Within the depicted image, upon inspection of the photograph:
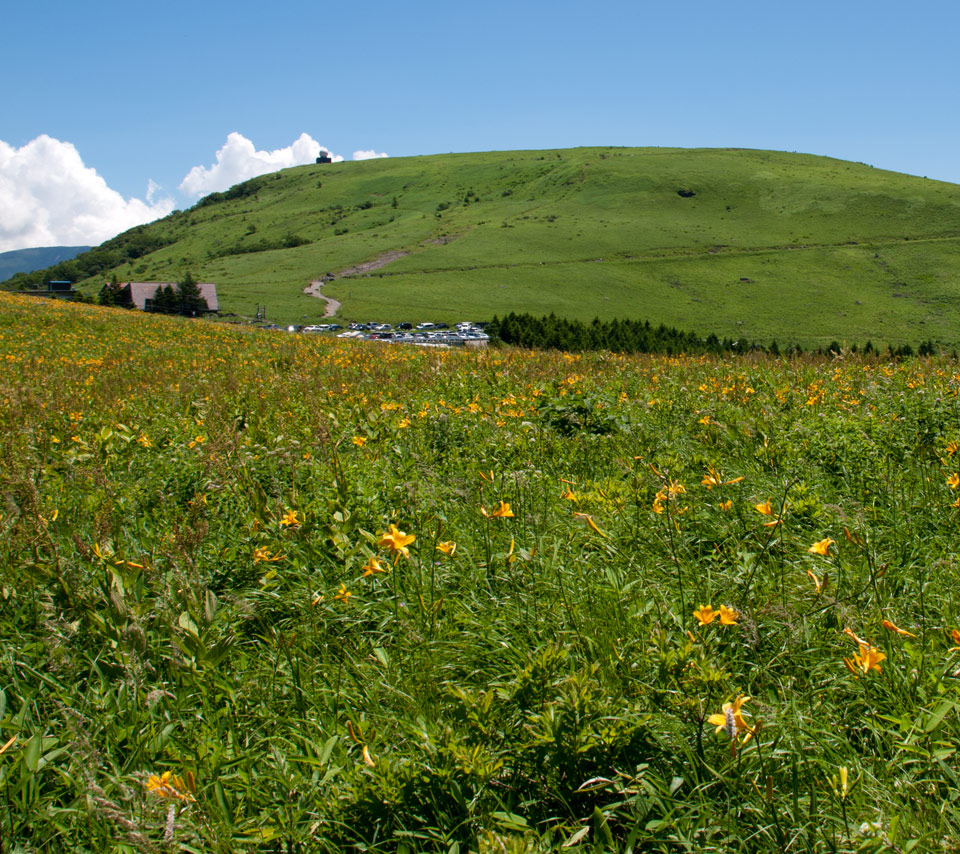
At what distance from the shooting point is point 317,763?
190 centimetres

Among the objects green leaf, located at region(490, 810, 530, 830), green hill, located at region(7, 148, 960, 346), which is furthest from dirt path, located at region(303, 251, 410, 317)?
green leaf, located at region(490, 810, 530, 830)

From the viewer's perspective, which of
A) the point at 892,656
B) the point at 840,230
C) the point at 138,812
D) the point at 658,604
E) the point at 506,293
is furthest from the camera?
the point at 840,230

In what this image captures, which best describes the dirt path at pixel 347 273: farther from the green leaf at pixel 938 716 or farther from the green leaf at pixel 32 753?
the green leaf at pixel 938 716

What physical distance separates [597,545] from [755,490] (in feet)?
4.45

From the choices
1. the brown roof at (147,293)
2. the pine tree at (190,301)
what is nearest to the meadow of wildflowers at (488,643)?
the pine tree at (190,301)

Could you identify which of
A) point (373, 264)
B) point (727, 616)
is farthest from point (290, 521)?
point (373, 264)

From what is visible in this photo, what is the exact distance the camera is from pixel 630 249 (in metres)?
115

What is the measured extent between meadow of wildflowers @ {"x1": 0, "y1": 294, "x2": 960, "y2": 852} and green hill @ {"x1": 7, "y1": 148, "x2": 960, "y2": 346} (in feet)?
257

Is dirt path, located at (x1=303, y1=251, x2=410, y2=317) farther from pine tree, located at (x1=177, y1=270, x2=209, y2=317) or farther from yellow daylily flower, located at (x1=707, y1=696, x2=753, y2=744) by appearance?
yellow daylily flower, located at (x1=707, y1=696, x2=753, y2=744)

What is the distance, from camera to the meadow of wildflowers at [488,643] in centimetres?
178

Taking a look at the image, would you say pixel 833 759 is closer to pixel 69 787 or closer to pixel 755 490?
pixel 755 490

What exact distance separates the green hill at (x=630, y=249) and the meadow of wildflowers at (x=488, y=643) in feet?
257

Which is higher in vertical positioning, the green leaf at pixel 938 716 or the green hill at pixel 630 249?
the green hill at pixel 630 249

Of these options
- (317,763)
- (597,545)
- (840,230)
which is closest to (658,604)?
(597,545)
